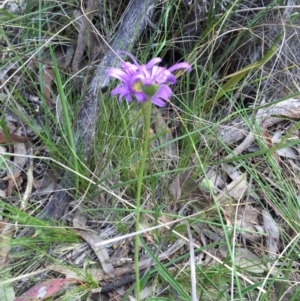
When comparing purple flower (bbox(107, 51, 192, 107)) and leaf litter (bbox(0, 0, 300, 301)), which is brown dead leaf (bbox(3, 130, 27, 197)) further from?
purple flower (bbox(107, 51, 192, 107))

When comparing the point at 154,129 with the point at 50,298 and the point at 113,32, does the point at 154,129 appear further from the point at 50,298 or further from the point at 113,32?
the point at 50,298

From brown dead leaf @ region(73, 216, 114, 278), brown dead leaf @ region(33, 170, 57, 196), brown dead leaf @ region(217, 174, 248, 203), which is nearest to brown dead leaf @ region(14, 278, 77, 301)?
brown dead leaf @ region(73, 216, 114, 278)

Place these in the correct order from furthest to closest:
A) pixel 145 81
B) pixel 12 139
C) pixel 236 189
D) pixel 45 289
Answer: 1. pixel 12 139
2. pixel 236 189
3. pixel 45 289
4. pixel 145 81

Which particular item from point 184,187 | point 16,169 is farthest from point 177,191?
point 16,169

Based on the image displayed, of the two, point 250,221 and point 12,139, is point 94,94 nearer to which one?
point 12,139

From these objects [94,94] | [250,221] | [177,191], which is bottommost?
[250,221]

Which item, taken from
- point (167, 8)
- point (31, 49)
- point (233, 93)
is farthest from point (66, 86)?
point (233, 93)

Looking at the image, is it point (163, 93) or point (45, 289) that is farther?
point (45, 289)

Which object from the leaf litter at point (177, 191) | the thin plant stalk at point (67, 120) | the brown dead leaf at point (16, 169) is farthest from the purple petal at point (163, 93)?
the brown dead leaf at point (16, 169)
